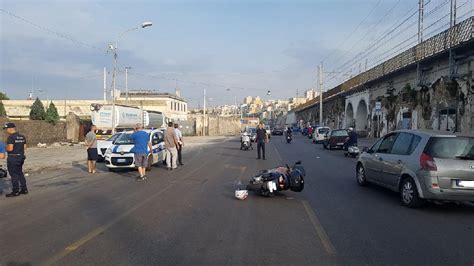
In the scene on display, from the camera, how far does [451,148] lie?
851 centimetres

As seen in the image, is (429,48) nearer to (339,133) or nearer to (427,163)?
(339,133)

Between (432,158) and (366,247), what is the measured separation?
11.1 feet

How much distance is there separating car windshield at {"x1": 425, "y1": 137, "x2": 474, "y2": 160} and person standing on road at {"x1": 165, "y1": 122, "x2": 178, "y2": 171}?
9696 millimetres

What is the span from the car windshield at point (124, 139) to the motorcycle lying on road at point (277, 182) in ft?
27.4

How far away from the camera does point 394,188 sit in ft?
31.3

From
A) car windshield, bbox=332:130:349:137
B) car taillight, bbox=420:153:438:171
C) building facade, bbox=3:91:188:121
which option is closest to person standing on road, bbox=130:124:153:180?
car taillight, bbox=420:153:438:171

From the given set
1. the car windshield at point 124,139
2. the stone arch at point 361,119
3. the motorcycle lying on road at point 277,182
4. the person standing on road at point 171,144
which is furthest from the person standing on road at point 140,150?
the stone arch at point 361,119

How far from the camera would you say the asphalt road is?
5.45 metres

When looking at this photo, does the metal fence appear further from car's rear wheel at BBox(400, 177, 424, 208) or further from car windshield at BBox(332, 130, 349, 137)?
car's rear wheel at BBox(400, 177, 424, 208)

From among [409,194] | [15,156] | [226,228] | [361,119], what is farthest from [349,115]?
[226,228]

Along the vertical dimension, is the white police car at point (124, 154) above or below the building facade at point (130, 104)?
below

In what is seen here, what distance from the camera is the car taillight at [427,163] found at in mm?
8258

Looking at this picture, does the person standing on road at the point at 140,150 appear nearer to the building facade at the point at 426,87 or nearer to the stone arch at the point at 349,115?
the building facade at the point at 426,87

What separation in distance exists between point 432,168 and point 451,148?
2.21ft
